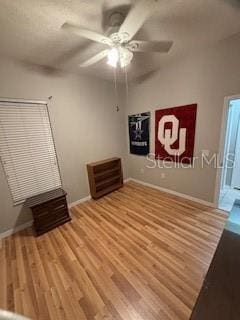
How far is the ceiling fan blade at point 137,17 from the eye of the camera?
3.64 ft

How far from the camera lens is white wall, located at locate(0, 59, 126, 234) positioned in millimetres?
2406

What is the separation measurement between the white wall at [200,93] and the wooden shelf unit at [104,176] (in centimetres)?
94

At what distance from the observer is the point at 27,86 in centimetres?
248

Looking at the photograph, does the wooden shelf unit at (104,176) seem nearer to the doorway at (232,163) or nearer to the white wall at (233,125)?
the doorway at (232,163)

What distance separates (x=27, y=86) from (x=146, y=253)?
2.98 m

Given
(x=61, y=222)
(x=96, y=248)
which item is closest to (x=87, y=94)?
(x=61, y=222)

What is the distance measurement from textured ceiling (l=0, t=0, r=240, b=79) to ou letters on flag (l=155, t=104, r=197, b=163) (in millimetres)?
961

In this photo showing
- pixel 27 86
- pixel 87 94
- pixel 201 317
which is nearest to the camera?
pixel 201 317

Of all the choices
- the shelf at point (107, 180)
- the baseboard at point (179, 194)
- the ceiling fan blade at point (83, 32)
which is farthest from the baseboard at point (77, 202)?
the ceiling fan blade at point (83, 32)

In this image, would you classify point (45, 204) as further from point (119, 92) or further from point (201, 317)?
point (119, 92)

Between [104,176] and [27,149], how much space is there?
1722 millimetres

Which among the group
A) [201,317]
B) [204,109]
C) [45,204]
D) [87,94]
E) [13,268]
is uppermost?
[87,94]

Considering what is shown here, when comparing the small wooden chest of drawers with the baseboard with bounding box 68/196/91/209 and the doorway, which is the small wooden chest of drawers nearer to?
the baseboard with bounding box 68/196/91/209

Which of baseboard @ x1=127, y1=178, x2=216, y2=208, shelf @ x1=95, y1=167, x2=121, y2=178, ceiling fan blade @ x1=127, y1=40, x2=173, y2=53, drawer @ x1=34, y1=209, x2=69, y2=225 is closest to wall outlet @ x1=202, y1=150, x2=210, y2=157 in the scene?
baseboard @ x1=127, y1=178, x2=216, y2=208
